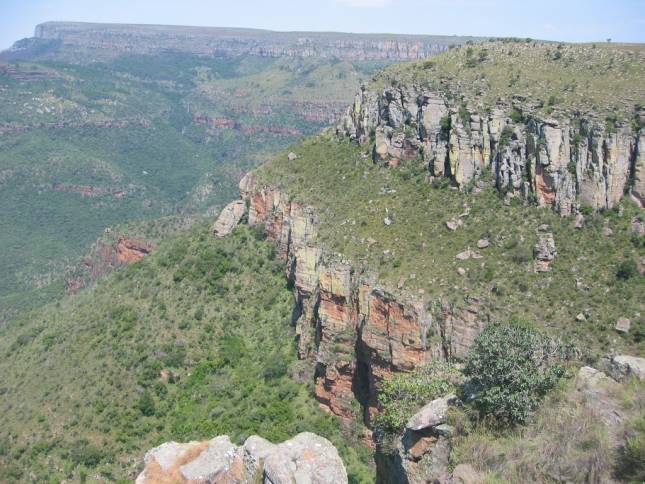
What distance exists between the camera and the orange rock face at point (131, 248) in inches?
3425

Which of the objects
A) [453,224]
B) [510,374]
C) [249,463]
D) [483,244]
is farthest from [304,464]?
[453,224]

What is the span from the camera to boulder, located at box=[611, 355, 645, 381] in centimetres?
1997

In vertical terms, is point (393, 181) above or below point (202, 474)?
above

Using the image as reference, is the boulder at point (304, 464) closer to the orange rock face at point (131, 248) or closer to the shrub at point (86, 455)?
the shrub at point (86, 455)

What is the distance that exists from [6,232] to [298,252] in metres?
128

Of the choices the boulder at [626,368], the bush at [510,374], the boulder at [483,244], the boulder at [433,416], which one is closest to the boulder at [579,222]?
the boulder at [483,244]

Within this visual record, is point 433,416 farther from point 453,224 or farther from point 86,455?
point 86,455

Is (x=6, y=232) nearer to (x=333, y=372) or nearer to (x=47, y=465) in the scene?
(x=47, y=465)

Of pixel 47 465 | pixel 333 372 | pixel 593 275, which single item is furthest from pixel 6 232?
pixel 593 275

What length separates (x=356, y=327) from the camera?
140 ft

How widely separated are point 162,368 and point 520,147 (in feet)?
111

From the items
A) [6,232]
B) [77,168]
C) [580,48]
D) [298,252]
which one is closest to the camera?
[298,252]

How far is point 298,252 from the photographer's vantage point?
48.7 m

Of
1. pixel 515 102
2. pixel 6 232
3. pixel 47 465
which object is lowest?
pixel 6 232
